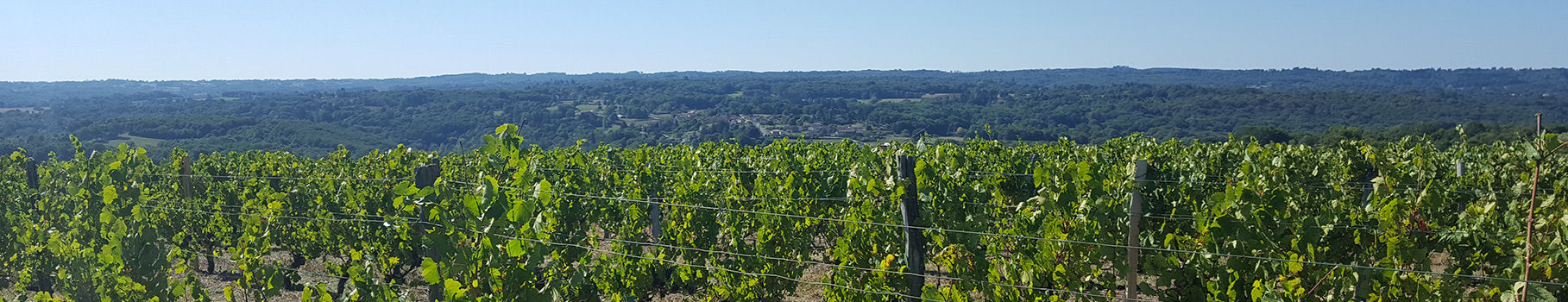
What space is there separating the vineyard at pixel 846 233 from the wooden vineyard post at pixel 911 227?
0.04 ft

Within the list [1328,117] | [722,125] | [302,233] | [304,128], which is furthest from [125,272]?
[1328,117]

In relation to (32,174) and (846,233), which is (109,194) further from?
(32,174)

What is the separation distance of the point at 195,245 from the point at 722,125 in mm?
56000

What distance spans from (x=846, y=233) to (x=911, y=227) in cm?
128

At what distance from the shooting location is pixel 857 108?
270 feet

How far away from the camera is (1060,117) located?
259ft

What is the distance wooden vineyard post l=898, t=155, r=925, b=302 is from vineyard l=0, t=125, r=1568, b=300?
1 centimetres

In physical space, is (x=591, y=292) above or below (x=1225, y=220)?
below

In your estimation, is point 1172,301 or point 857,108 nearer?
point 1172,301

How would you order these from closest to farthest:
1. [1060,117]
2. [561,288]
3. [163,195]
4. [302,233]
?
[561,288], [302,233], [163,195], [1060,117]

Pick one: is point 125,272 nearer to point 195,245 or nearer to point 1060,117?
point 195,245

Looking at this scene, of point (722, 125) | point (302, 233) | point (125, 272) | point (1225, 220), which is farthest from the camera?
point (722, 125)

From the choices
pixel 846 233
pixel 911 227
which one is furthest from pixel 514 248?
pixel 846 233

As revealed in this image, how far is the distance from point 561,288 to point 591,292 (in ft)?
0.59
